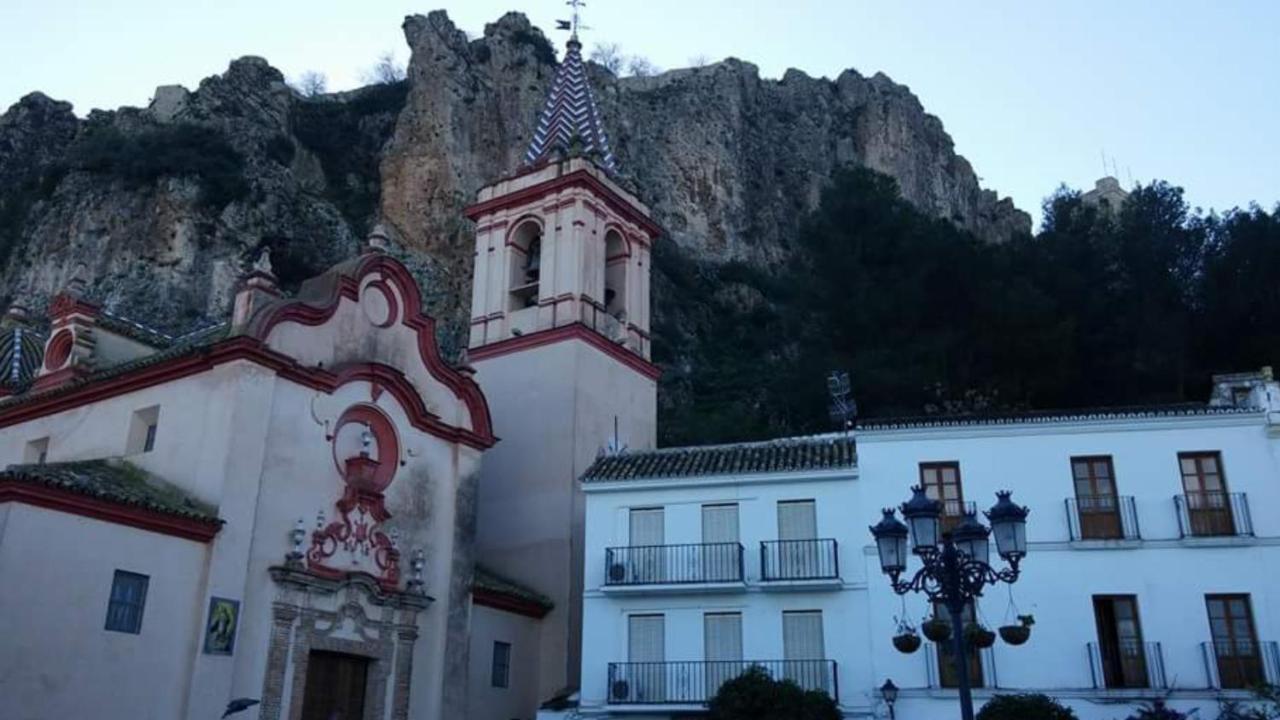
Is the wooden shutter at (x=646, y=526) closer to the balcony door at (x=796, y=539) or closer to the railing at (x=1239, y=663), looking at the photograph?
the balcony door at (x=796, y=539)

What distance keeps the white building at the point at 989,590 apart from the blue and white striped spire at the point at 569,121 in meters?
12.0

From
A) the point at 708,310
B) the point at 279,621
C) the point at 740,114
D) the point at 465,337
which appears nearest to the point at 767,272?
the point at 708,310

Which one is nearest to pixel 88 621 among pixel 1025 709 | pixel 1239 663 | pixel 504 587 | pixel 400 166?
pixel 504 587

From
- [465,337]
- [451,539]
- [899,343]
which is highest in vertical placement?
[465,337]

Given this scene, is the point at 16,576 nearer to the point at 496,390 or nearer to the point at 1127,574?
the point at 496,390

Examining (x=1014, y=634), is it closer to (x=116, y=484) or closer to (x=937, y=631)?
(x=937, y=631)

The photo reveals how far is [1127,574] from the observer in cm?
2061

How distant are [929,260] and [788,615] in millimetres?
15323

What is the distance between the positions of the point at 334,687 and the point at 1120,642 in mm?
14039

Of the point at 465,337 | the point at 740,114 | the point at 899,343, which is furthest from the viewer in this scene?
the point at 740,114

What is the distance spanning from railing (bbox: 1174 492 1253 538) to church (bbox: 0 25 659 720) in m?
12.8

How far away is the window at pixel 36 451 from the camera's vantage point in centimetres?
2244

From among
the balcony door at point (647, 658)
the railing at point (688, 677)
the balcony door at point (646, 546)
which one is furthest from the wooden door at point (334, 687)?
the balcony door at point (646, 546)

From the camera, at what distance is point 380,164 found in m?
63.0
